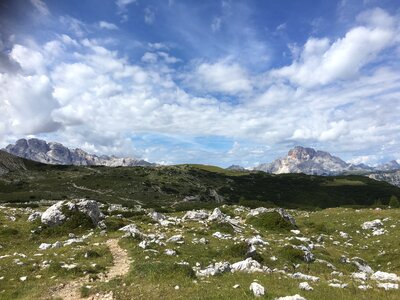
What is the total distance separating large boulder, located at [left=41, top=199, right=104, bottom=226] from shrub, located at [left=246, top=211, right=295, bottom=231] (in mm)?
17126

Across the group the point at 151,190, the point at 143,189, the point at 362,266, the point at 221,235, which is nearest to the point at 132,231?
the point at 221,235

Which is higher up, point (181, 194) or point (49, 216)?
point (181, 194)

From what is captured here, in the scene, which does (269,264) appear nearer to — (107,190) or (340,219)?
(340,219)

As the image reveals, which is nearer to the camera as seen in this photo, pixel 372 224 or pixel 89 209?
pixel 89 209

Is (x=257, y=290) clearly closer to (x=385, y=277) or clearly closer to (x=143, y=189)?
(x=385, y=277)

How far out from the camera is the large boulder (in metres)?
33.6

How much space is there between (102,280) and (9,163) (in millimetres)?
130089

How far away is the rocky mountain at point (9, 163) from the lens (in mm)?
122938

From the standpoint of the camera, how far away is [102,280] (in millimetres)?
18062

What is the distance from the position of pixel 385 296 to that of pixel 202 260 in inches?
452

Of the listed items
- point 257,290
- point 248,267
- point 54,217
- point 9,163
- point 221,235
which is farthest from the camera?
point 9,163

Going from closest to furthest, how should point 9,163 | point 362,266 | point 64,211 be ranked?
point 362,266 < point 64,211 < point 9,163

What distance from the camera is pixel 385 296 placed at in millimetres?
13320

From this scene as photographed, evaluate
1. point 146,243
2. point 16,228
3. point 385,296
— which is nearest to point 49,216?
point 16,228
